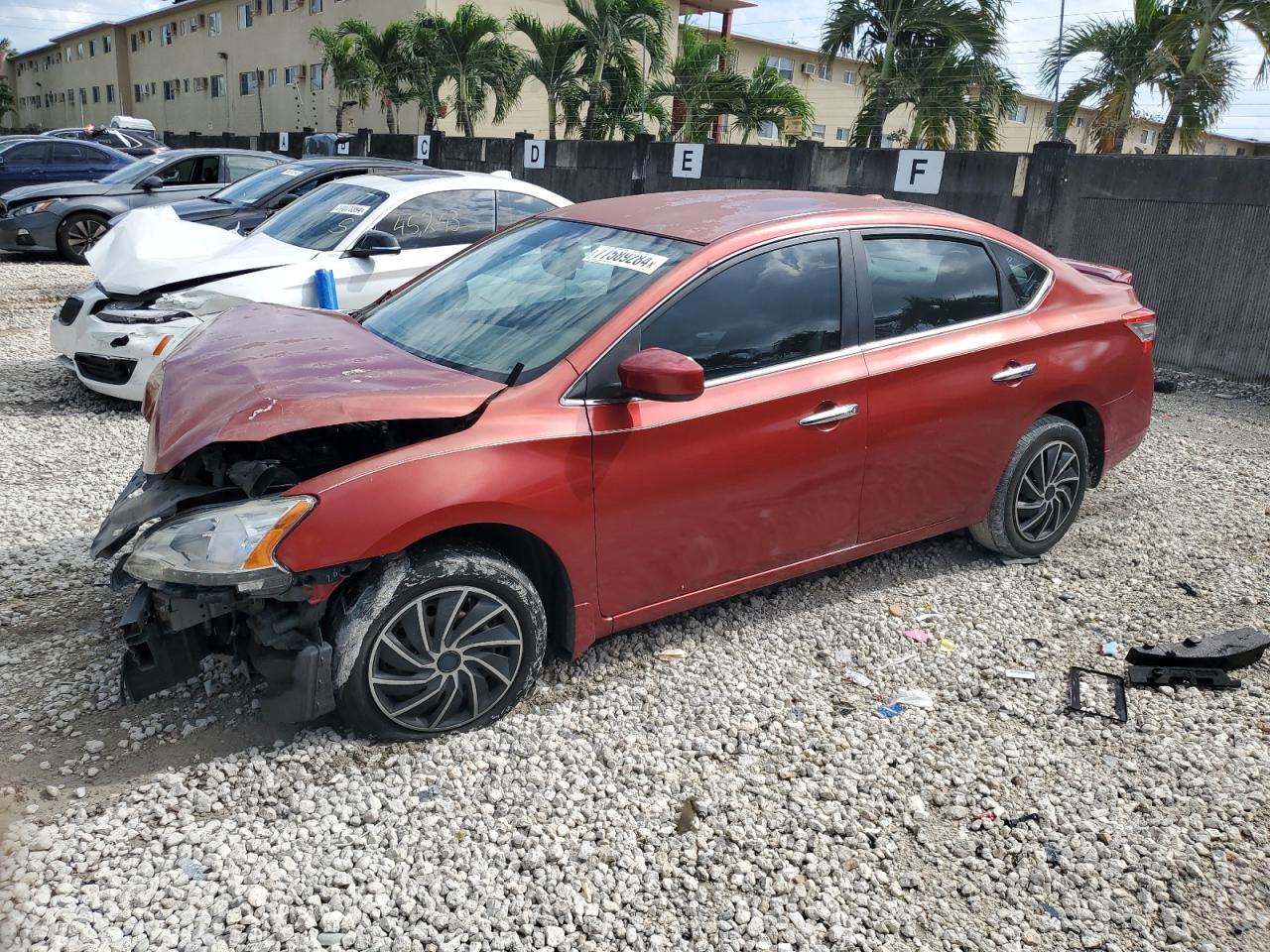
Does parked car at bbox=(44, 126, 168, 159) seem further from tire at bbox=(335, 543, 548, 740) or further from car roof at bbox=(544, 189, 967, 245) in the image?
tire at bbox=(335, 543, 548, 740)

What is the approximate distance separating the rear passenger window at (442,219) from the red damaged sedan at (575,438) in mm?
3006

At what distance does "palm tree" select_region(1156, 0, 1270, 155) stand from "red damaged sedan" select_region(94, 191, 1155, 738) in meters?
13.0

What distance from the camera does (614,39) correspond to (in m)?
22.3

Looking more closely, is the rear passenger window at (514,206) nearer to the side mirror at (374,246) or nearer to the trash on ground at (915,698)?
the side mirror at (374,246)

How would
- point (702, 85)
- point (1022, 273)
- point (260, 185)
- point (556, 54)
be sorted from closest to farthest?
point (1022, 273) → point (260, 185) → point (702, 85) → point (556, 54)

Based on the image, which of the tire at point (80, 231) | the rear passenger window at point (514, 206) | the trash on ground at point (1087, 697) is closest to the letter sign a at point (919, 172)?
the rear passenger window at point (514, 206)

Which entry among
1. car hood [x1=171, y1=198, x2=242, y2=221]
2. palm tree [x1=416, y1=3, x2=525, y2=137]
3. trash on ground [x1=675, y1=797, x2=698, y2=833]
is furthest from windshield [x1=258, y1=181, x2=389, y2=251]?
palm tree [x1=416, y1=3, x2=525, y2=137]

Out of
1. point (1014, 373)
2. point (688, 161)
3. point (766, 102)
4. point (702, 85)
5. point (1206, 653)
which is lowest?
point (1206, 653)

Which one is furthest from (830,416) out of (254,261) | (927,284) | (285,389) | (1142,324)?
(254,261)

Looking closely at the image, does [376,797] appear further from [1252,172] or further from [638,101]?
[638,101]

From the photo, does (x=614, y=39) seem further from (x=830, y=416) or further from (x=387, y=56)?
(x=830, y=416)

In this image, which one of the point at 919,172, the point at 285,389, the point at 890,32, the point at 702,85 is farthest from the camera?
the point at 702,85

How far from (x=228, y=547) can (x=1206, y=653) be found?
3.74 meters

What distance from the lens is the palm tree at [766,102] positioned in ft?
74.5
